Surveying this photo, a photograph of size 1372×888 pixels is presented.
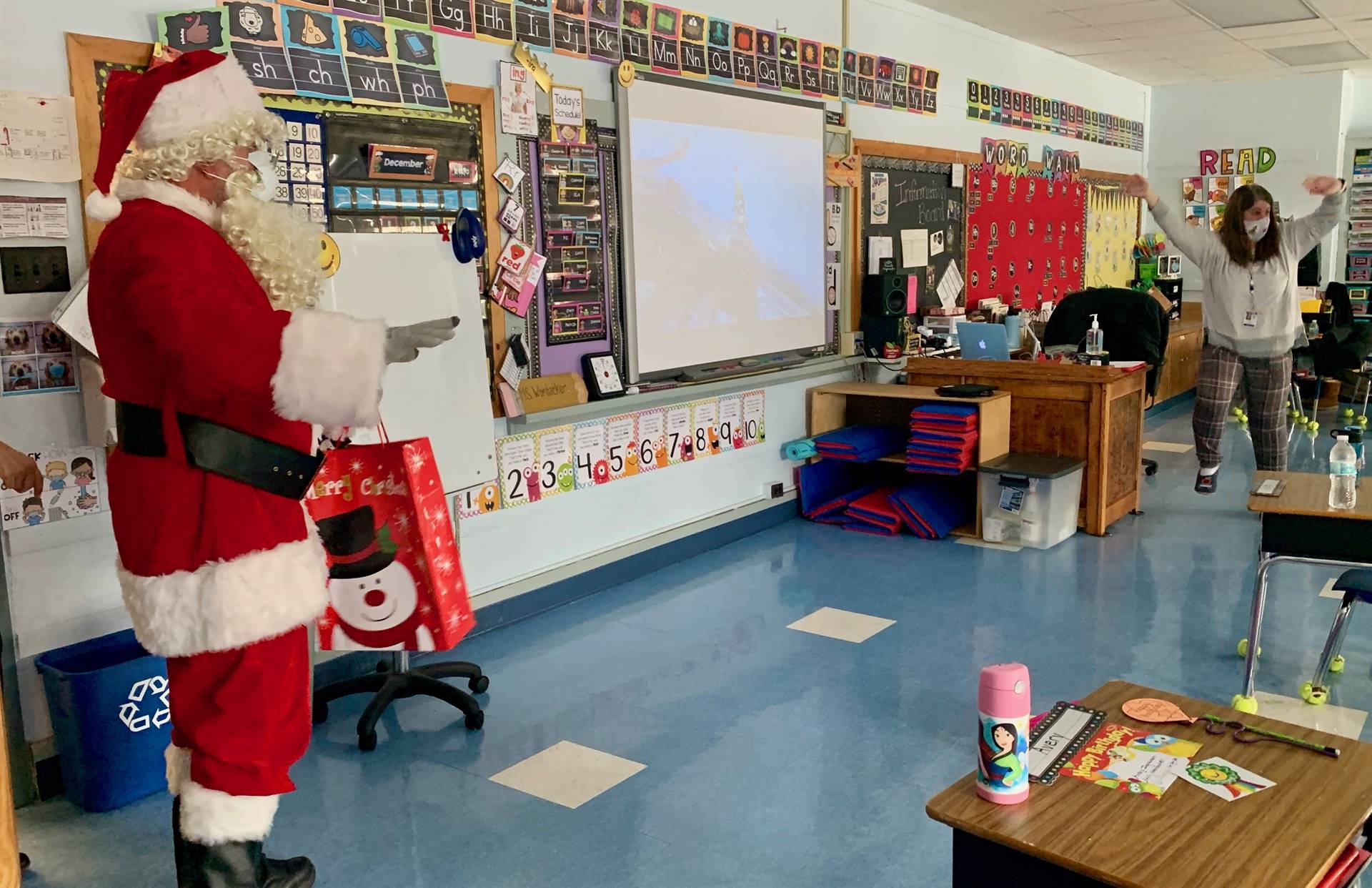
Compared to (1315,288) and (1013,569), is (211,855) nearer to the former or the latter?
(1013,569)

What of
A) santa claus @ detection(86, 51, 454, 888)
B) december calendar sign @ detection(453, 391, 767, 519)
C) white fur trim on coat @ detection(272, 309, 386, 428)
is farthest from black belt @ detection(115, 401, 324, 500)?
december calendar sign @ detection(453, 391, 767, 519)

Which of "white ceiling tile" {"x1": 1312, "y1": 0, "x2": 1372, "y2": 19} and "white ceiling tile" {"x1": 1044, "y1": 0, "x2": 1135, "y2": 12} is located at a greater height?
"white ceiling tile" {"x1": 1312, "y1": 0, "x2": 1372, "y2": 19}

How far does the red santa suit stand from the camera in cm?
193

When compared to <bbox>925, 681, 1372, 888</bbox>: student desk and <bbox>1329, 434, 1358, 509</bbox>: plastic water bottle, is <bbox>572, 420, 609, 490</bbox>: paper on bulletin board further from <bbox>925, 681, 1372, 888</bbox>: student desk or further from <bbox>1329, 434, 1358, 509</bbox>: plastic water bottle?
<bbox>925, 681, 1372, 888</bbox>: student desk

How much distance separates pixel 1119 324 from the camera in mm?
6129

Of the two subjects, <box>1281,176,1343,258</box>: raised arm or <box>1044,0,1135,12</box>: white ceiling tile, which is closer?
<box>1281,176,1343,258</box>: raised arm

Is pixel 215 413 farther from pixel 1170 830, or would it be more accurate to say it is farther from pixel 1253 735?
pixel 1253 735

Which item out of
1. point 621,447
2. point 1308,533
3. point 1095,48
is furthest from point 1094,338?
point 1095,48

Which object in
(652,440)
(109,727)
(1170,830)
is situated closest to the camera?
(1170,830)

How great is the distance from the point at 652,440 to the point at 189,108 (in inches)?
118

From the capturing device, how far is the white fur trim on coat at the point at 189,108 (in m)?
2.04

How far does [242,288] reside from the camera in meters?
2.04

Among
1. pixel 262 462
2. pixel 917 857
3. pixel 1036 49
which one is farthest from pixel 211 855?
pixel 1036 49

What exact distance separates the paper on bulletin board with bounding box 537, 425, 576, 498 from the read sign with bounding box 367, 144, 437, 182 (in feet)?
3.67
